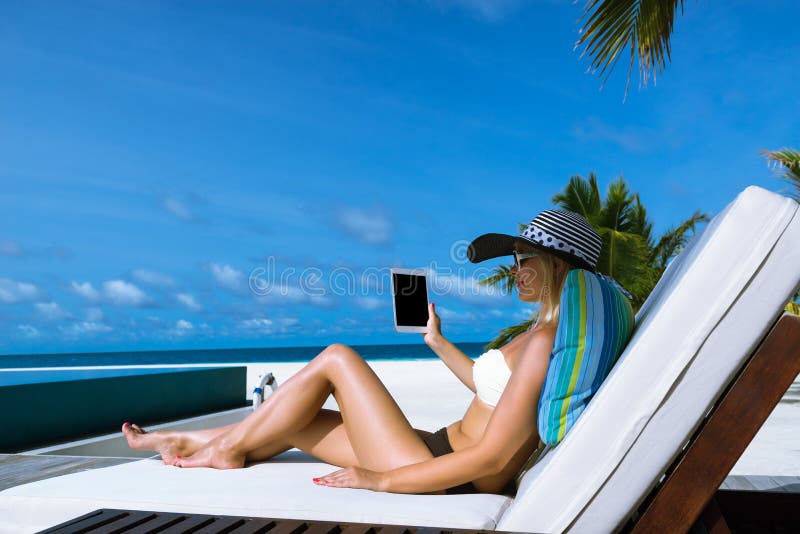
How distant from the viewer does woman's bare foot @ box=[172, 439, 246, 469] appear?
2.29 m

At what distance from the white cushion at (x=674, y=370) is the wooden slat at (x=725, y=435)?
3cm

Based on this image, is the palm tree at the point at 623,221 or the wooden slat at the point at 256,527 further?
the palm tree at the point at 623,221

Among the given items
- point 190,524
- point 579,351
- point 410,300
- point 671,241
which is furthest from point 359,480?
point 671,241

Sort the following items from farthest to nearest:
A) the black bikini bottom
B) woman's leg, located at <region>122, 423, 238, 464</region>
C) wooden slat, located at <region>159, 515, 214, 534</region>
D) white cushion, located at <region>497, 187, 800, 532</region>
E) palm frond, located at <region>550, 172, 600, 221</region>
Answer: palm frond, located at <region>550, 172, 600, 221</region> < woman's leg, located at <region>122, 423, 238, 464</region> < the black bikini bottom < white cushion, located at <region>497, 187, 800, 532</region> < wooden slat, located at <region>159, 515, 214, 534</region>

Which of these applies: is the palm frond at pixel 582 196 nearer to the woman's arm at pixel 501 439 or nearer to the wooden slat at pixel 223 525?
the woman's arm at pixel 501 439

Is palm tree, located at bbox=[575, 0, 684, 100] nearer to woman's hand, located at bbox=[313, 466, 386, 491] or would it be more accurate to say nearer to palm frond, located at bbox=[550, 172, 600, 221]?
woman's hand, located at bbox=[313, 466, 386, 491]

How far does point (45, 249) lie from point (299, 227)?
23739 mm

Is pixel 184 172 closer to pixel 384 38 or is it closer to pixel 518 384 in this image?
pixel 384 38

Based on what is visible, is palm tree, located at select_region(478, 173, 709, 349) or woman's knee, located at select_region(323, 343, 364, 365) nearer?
woman's knee, located at select_region(323, 343, 364, 365)

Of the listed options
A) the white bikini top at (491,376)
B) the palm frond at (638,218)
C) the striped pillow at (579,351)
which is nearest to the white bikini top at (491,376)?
the white bikini top at (491,376)

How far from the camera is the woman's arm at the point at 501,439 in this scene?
5.91 ft

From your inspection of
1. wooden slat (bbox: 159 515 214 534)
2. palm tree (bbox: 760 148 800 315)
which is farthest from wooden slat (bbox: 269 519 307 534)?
palm tree (bbox: 760 148 800 315)

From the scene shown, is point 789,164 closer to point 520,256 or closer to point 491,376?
point 520,256

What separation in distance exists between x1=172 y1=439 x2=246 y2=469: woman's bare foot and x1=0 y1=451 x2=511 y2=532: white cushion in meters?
0.17
